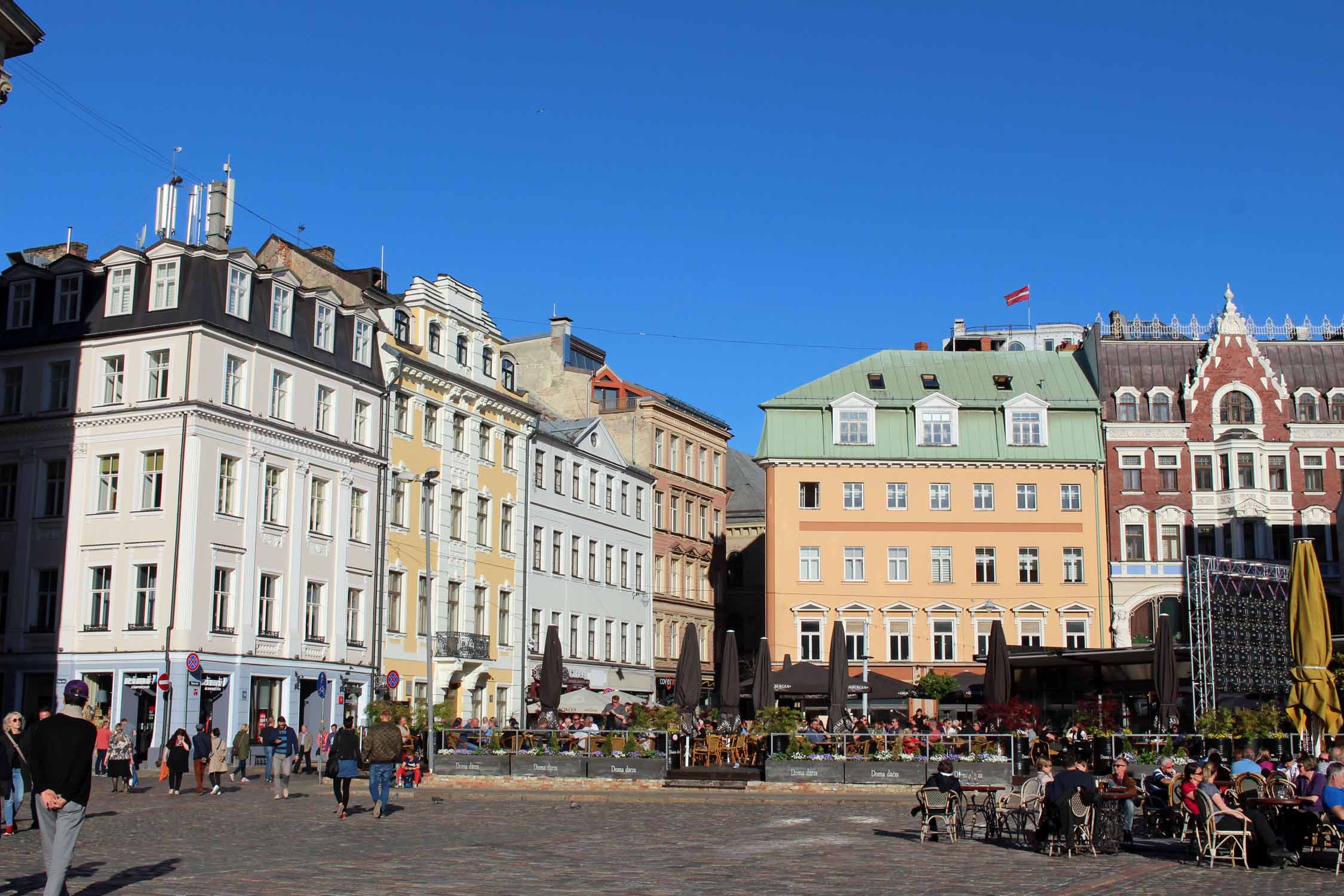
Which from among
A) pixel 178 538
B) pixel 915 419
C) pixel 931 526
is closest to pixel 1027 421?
pixel 915 419

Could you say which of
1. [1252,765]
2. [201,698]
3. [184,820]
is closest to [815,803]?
[1252,765]

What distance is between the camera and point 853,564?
62.8m

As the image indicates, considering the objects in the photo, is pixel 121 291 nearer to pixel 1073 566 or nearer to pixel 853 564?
pixel 853 564

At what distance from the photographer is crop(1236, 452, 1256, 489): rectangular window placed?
6166cm

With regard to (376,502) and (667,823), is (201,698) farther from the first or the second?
(667,823)

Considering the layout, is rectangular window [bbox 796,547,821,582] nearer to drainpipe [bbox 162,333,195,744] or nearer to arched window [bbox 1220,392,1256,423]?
arched window [bbox 1220,392,1256,423]

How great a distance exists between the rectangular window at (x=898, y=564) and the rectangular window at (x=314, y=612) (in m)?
25.1

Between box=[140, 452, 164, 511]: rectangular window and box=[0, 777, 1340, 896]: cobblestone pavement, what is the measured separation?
17296 mm

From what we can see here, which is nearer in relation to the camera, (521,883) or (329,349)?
(521,883)

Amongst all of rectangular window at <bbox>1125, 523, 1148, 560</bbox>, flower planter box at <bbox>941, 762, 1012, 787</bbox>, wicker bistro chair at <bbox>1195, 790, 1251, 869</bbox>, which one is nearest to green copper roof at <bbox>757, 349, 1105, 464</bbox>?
rectangular window at <bbox>1125, 523, 1148, 560</bbox>

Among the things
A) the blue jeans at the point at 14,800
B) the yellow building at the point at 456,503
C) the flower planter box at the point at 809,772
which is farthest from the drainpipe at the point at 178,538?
the blue jeans at the point at 14,800

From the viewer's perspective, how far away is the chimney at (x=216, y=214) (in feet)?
167

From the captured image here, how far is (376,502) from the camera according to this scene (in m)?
50.7

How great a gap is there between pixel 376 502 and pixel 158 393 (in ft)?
30.6
